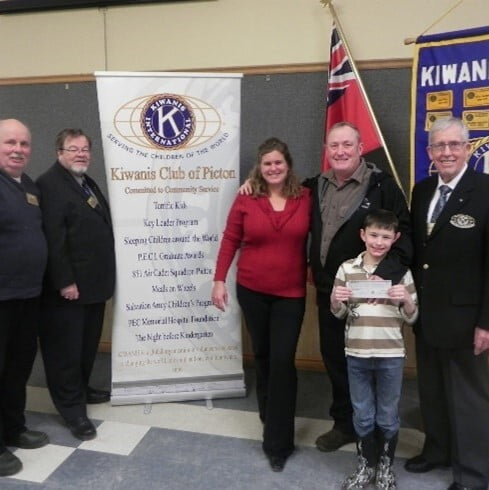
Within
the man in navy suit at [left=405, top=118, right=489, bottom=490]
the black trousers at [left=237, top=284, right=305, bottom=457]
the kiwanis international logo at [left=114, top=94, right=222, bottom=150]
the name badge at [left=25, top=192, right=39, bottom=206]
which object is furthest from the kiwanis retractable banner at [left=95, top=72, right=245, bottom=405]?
the man in navy suit at [left=405, top=118, right=489, bottom=490]

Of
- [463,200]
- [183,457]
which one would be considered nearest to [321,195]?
[463,200]

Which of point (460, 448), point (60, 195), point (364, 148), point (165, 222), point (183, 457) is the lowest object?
point (183, 457)

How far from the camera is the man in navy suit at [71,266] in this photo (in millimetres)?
2248

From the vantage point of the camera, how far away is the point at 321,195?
7.07 feet

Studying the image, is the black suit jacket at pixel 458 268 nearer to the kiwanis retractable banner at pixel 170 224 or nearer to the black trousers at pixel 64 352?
the kiwanis retractable banner at pixel 170 224

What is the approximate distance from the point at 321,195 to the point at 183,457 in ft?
4.37

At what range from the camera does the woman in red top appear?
6.97 feet

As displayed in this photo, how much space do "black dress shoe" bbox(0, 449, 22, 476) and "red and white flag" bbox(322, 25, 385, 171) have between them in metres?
2.10

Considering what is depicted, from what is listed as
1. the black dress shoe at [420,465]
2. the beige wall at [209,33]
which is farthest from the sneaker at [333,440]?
Result: the beige wall at [209,33]

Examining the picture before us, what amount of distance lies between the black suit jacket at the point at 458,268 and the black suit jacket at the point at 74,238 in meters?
1.50

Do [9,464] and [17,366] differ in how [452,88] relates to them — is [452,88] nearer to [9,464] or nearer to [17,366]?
[17,366]

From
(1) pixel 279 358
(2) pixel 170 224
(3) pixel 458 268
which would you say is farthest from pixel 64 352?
(3) pixel 458 268

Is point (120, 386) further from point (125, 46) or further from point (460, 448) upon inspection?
point (125, 46)

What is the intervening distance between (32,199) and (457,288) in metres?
1.79
